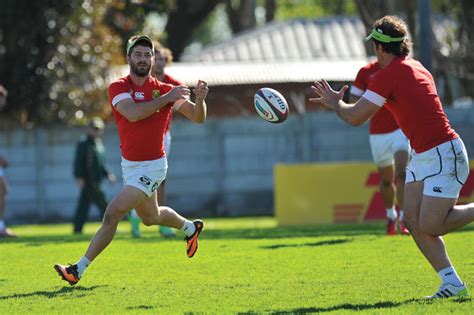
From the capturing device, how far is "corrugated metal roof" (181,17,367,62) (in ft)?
130

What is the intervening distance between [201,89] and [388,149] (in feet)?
14.6

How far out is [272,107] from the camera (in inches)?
462

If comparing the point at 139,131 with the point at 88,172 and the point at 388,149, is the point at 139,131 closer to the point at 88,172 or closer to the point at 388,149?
the point at 388,149

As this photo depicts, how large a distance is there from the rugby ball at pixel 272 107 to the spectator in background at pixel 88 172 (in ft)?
32.1

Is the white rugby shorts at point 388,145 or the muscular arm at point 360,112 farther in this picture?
the white rugby shorts at point 388,145

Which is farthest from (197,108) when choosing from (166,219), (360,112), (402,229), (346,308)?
(402,229)

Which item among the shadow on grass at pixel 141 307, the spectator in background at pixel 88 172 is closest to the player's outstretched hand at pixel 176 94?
the shadow on grass at pixel 141 307

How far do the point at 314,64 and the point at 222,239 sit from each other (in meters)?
22.6

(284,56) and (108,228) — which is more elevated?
(284,56)

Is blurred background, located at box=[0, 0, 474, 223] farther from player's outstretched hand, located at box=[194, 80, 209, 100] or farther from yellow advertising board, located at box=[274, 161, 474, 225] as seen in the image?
player's outstretched hand, located at box=[194, 80, 209, 100]

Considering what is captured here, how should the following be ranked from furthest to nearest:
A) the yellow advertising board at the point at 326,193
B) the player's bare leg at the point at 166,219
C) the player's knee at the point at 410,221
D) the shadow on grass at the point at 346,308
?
1. the yellow advertising board at the point at 326,193
2. the player's bare leg at the point at 166,219
3. the player's knee at the point at 410,221
4. the shadow on grass at the point at 346,308

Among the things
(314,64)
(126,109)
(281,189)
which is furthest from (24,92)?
(126,109)

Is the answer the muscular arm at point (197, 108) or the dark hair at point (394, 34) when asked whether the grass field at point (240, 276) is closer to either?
the muscular arm at point (197, 108)

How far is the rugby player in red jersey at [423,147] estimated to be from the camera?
930cm
